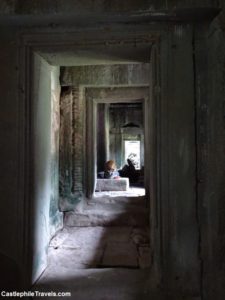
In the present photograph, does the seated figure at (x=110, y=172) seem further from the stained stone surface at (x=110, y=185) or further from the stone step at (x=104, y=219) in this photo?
the stone step at (x=104, y=219)

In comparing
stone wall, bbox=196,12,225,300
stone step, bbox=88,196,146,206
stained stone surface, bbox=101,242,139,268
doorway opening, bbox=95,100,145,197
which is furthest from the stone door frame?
doorway opening, bbox=95,100,145,197

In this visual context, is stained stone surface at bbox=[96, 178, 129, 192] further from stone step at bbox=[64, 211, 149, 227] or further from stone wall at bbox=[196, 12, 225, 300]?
stone wall at bbox=[196, 12, 225, 300]

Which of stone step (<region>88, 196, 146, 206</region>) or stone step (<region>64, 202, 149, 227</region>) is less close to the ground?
stone step (<region>88, 196, 146, 206</region>)

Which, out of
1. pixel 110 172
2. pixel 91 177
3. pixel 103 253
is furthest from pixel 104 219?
pixel 110 172

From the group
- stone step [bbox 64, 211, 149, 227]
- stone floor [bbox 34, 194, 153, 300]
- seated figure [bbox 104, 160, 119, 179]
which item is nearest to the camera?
stone floor [bbox 34, 194, 153, 300]

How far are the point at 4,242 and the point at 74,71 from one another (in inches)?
103

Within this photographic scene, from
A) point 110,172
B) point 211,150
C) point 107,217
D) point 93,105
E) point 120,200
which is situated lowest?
point 107,217

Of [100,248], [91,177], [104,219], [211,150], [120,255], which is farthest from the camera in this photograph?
[91,177]

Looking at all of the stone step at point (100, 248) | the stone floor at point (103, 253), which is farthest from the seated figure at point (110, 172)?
the stone step at point (100, 248)

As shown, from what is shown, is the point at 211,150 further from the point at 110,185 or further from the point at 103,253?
the point at 110,185

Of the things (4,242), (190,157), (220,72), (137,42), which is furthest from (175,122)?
(4,242)

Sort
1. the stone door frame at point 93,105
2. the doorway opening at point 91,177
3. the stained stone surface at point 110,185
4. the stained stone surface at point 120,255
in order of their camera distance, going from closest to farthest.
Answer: the stained stone surface at point 120,255 → the doorway opening at point 91,177 → the stone door frame at point 93,105 → the stained stone surface at point 110,185

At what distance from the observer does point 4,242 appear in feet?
6.46

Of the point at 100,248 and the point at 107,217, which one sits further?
the point at 107,217
